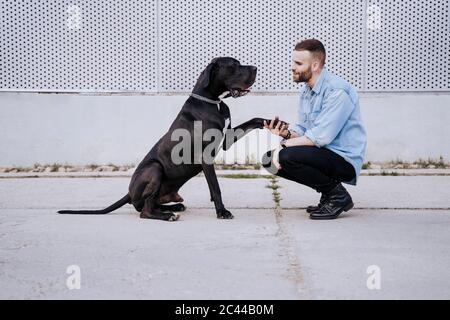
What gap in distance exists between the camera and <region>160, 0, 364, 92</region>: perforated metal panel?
306 inches

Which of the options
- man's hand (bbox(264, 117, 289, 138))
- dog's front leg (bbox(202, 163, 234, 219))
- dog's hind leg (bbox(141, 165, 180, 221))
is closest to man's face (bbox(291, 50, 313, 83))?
man's hand (bbox(264, 117, 289, 138))

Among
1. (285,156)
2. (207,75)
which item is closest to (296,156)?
(285,156)

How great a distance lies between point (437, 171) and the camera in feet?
23.5

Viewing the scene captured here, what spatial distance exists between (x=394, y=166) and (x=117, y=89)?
3.13 metres

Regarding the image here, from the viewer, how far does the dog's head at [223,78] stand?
17.0ft

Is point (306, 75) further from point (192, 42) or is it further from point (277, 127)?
point (192, 42)

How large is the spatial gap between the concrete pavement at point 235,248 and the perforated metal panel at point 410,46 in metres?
1.84

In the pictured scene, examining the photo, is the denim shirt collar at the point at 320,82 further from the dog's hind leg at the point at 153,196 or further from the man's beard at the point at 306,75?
the dog's hind leg at the point at 153,196

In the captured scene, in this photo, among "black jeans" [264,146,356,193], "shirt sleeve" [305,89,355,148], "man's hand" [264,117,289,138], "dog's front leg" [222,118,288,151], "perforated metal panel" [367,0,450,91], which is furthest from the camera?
"perforated metal panel" [367,0,450,91]

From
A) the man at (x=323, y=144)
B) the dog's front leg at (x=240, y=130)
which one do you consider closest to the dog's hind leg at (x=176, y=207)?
the dog's front leg at (x=240, y=130)

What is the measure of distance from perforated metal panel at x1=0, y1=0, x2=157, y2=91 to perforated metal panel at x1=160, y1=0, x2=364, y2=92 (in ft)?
0.77

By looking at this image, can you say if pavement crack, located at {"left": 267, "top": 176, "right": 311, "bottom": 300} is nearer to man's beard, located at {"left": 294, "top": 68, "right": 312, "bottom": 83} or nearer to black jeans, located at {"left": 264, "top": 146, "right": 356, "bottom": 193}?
black jeans, located at {"left": 264, "top": 146, "right": 356, "bottom": 193}

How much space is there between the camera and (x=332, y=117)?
489 centimetres

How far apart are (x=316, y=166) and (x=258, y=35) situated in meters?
3.15
